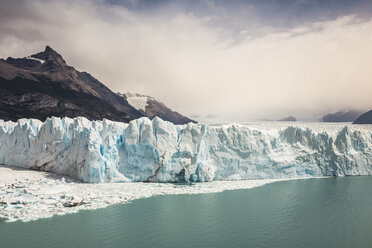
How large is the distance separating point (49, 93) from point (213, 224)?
324ft

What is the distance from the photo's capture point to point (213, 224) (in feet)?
49.7

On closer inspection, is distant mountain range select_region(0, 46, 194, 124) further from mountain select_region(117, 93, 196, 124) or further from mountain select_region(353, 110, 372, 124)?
mountain select_region(353, 110, 372, 124)

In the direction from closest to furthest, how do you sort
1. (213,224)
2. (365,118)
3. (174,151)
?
(213,224) → (174,151) → (365,118)

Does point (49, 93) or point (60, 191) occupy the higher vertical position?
point (49, 93)

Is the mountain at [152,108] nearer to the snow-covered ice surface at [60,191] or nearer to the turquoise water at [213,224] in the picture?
the snow-covered ice surface at [60,191]

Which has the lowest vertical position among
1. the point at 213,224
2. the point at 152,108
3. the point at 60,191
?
the point at 213,224

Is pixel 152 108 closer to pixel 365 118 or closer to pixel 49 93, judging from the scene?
pixel 49 93

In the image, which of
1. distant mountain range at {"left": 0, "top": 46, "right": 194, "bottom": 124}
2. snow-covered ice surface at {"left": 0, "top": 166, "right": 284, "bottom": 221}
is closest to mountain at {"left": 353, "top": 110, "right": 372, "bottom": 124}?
snow-covered ice surface at {"left": 0, "top": 166, "right": 284, "bottom": 221}

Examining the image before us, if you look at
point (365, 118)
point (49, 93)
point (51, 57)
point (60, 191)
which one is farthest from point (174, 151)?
point (51, 57)

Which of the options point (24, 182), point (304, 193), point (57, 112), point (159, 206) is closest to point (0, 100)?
point (57, 112)

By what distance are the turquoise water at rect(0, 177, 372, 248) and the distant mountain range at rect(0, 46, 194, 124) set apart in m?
72.7

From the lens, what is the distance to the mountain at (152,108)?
536 ft

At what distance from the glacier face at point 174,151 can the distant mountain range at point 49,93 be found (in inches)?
2221

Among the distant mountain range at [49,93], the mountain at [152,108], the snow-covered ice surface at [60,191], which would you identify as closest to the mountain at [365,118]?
the snow-covered ice surface at [60,191]
